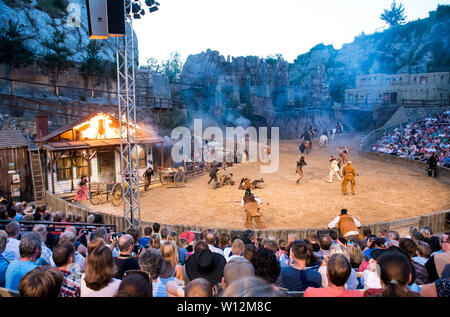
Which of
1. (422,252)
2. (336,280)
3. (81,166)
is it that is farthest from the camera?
(81,166)

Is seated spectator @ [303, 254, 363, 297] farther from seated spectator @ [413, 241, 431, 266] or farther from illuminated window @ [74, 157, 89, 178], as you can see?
illuminated window @ [74, 157, 89, 178]

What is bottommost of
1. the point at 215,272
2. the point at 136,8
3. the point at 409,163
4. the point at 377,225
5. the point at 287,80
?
the point at 377,225

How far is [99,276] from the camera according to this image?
3148 millimetres

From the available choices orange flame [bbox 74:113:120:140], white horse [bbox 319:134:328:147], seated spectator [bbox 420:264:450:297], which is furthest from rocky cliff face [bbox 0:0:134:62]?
seated spectator [bbox 420:264:450:297]

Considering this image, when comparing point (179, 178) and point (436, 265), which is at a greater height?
point (436, 265)

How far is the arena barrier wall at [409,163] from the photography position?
19500 mm

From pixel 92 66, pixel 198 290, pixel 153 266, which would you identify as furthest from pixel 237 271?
pixel 92 66

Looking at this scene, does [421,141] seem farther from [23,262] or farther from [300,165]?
[23,262]

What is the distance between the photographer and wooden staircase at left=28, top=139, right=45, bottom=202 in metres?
17.0

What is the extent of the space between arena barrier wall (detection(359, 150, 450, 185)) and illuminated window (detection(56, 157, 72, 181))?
21.8 meters

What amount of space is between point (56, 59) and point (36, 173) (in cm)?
1899

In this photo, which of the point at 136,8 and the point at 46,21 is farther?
the point at 46,21
